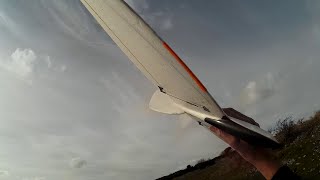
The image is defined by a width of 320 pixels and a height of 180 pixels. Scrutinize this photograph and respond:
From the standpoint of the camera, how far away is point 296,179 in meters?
5.41

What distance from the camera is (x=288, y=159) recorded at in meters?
20.5

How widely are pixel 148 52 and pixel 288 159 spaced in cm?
1737

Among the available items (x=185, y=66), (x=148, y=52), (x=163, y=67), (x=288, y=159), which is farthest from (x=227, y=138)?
(x=288, y=159)

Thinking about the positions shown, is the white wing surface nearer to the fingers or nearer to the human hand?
the fingers

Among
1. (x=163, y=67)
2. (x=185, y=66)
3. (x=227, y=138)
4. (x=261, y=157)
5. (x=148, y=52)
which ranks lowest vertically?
(x=261, y=157)

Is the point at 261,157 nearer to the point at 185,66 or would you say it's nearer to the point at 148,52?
the point at 185,66

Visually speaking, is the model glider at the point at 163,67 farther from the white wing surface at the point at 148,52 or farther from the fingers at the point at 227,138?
the fingers at the point at 227,138

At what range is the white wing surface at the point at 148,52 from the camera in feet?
17.6

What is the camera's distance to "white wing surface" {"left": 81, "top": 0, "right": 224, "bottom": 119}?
211 inches

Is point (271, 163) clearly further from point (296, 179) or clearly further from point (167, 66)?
point (167, 66)

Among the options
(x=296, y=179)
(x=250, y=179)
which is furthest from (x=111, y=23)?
(x=250, y=179)

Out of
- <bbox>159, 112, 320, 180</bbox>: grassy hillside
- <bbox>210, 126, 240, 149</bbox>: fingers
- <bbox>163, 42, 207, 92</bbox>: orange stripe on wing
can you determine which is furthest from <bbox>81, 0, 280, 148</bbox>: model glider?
<bbox>159, 112, 320, 180</bbox>: grassy hillside

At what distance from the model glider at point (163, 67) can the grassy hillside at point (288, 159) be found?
11696 mm

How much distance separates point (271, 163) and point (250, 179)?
1636 cm
